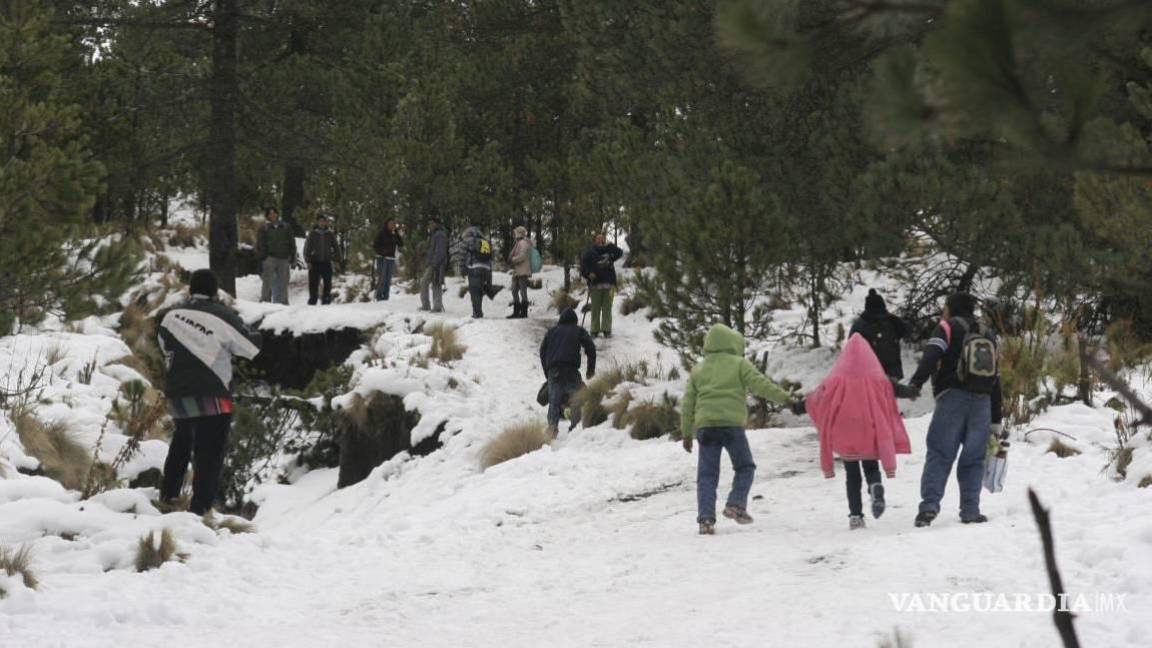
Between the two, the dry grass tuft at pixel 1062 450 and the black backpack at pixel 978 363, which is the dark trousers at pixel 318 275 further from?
the black backpack at pixel 978 363

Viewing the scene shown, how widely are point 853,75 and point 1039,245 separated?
118 inches

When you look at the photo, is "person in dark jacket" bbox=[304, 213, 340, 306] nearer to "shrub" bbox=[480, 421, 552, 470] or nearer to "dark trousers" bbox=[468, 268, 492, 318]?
"dark trousers" bbox=[468, 268, 492, 318]

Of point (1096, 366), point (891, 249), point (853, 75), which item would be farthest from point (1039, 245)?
point (1096, 366)

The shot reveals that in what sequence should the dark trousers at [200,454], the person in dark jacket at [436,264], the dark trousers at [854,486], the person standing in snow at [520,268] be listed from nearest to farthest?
1. the dark trousers at [854,486]
2. the dark trousers at [200,454]
3. the person standing in snow at [520,268]
4. the person in dark jacket at [436,264]

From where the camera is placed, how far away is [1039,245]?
38.7 feet

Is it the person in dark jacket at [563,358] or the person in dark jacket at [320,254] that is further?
the person in dark jacket at [320,254]

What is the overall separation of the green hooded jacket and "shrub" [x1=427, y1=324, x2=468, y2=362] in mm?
8927

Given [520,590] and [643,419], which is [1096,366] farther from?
[643,419]

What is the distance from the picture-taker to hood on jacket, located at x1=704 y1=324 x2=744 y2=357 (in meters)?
8.57

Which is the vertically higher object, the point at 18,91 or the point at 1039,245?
the point at 18,91

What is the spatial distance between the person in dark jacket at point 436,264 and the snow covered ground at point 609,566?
928 centimetres

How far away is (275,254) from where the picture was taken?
21.7 m

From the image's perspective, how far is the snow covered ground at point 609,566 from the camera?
5.65 meters

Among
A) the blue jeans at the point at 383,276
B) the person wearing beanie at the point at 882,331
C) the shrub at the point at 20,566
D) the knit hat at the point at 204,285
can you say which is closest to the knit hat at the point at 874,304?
the person wearing beanie at the point at 882,331
